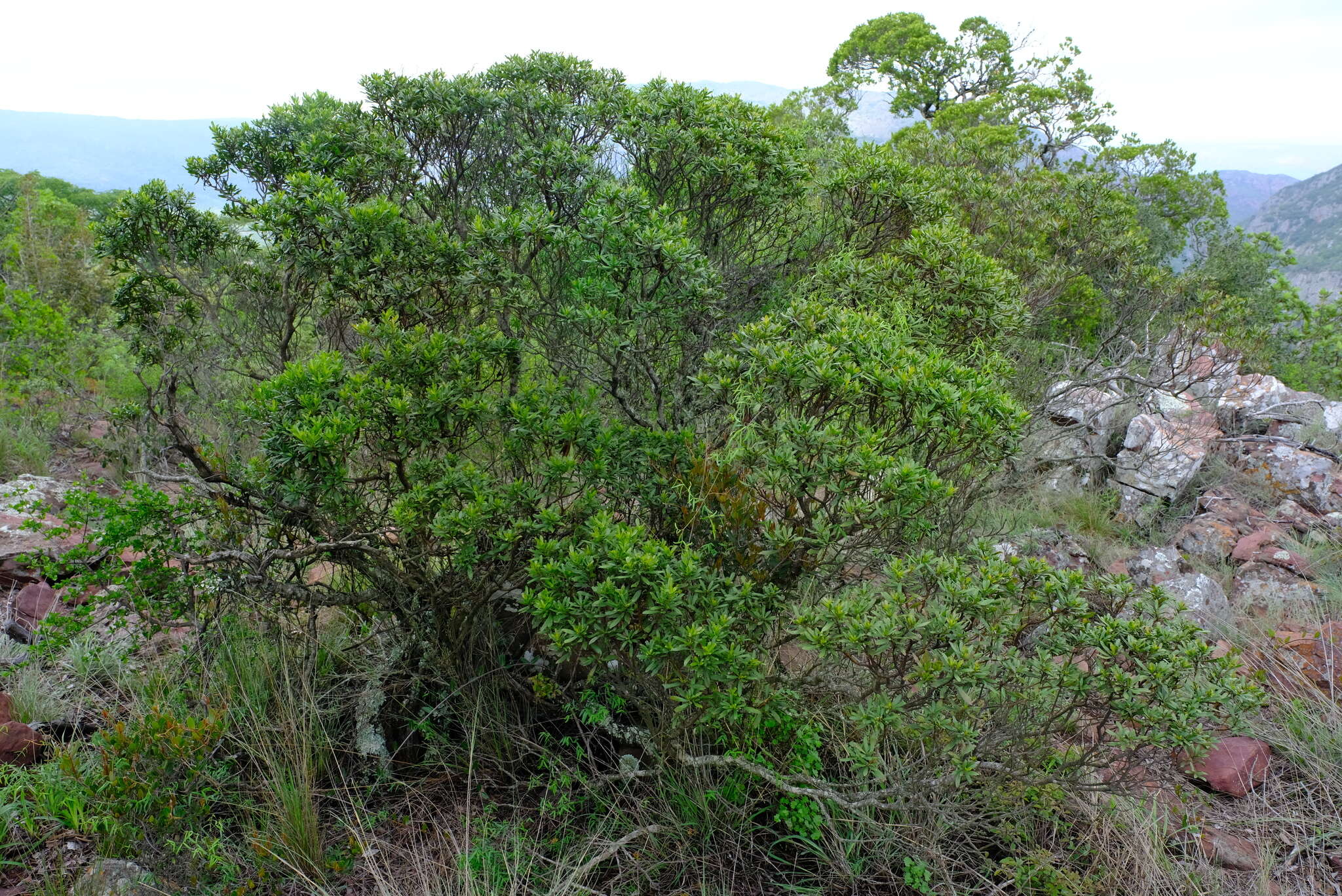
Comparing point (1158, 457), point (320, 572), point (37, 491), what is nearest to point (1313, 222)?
point (1158, 457)

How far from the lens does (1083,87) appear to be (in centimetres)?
1656

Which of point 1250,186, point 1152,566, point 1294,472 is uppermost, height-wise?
point 1250,186

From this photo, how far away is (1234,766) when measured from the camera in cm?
352

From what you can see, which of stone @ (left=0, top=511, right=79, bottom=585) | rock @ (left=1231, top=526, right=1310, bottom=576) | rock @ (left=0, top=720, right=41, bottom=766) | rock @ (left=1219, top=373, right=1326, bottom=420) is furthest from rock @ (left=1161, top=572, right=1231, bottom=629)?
stone @ (left=0, top=511, right=79, bottom=585)

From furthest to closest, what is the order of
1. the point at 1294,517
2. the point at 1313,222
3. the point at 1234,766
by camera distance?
the point at 1313,222 → the point at 1294,517 → the point at 1234,766

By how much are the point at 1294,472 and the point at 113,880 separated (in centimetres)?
902

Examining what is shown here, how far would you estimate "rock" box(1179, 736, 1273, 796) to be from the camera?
345cm

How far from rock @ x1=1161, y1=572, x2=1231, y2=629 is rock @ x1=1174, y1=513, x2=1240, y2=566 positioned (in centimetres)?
71

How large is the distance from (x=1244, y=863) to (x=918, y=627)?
6.86 feet

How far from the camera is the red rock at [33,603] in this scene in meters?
4.49

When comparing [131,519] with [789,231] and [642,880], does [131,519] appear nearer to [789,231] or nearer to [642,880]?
[642,880]

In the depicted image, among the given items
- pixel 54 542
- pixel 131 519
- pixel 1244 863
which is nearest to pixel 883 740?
pixel 1244 863

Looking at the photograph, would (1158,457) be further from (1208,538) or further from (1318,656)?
(1318,656)

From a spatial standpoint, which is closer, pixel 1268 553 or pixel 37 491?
pixel 1268 553
